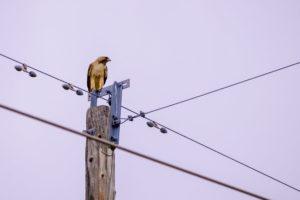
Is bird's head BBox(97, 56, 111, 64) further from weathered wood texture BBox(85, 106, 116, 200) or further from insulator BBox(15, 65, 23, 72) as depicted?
weathered wood texture BBox(85, 106, 116, 200)

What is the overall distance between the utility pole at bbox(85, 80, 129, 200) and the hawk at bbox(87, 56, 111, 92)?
2.54 metres

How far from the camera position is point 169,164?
581cm

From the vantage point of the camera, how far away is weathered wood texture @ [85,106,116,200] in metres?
6.98

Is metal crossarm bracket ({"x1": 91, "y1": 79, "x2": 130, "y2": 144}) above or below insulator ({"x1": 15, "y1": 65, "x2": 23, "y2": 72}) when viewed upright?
below

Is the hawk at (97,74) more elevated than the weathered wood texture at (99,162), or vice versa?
the hawk at (97,74)

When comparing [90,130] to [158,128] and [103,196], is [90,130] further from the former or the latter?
[158,128]

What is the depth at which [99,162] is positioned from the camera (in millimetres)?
7191

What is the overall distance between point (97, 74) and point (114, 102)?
9.42ft

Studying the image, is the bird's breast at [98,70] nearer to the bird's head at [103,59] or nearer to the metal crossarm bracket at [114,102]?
the bird's head at [103,59]

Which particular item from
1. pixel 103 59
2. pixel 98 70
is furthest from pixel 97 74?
pixel 103 59

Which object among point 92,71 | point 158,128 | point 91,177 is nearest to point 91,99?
point 158,128

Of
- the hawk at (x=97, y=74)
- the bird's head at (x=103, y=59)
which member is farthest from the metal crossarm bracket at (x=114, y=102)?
the bird's head at (x=103, y=59)

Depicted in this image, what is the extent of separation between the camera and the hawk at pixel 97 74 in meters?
10.6

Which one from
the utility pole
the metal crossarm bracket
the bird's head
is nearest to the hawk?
the bird's head
